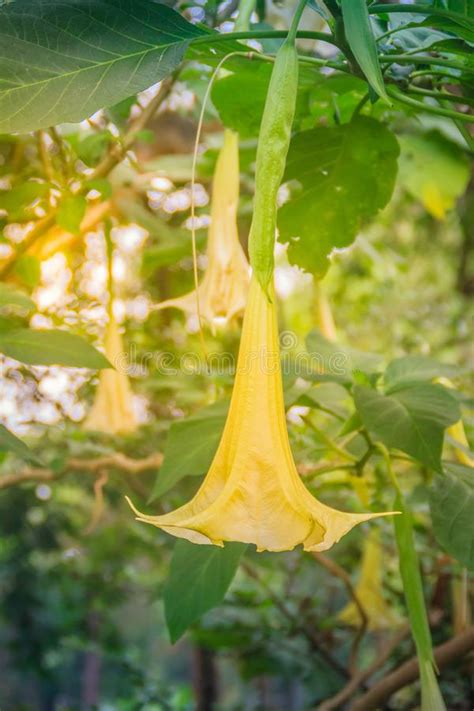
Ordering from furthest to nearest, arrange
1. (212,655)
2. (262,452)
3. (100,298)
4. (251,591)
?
1. (212,655)
2. (251,591)
3. (100,298)
4. (262,452)

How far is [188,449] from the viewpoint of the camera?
0.56 m

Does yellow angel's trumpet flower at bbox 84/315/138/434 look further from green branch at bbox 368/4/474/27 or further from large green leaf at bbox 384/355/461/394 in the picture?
green branch at bbox 368/4/474/27

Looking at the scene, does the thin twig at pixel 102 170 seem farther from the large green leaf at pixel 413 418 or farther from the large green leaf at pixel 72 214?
the large green leaf at pixel 413 418

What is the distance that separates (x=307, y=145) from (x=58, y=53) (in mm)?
234

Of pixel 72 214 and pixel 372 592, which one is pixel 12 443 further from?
pixel 372 592

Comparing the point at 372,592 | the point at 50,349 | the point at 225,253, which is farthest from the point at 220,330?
the point at 372,592

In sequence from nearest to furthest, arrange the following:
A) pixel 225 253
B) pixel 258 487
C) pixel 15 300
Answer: pixel 258 487 < pixel 15 300 < pixel 225 253

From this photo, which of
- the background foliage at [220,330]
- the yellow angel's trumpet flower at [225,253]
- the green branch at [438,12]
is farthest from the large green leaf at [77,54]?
the yellow angel's trumpet flower at [225,253]

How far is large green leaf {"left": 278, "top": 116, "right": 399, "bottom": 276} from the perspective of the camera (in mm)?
580

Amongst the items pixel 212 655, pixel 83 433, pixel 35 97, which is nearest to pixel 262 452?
pixel 35 97

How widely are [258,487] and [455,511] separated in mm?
271

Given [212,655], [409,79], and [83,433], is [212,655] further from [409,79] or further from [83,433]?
[409,79]

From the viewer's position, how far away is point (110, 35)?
406 millimetres

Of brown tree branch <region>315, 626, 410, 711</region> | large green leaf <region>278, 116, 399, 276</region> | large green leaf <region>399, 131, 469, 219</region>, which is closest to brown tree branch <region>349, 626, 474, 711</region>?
brown tree branch <region>315, 626, 410, 711</region>
